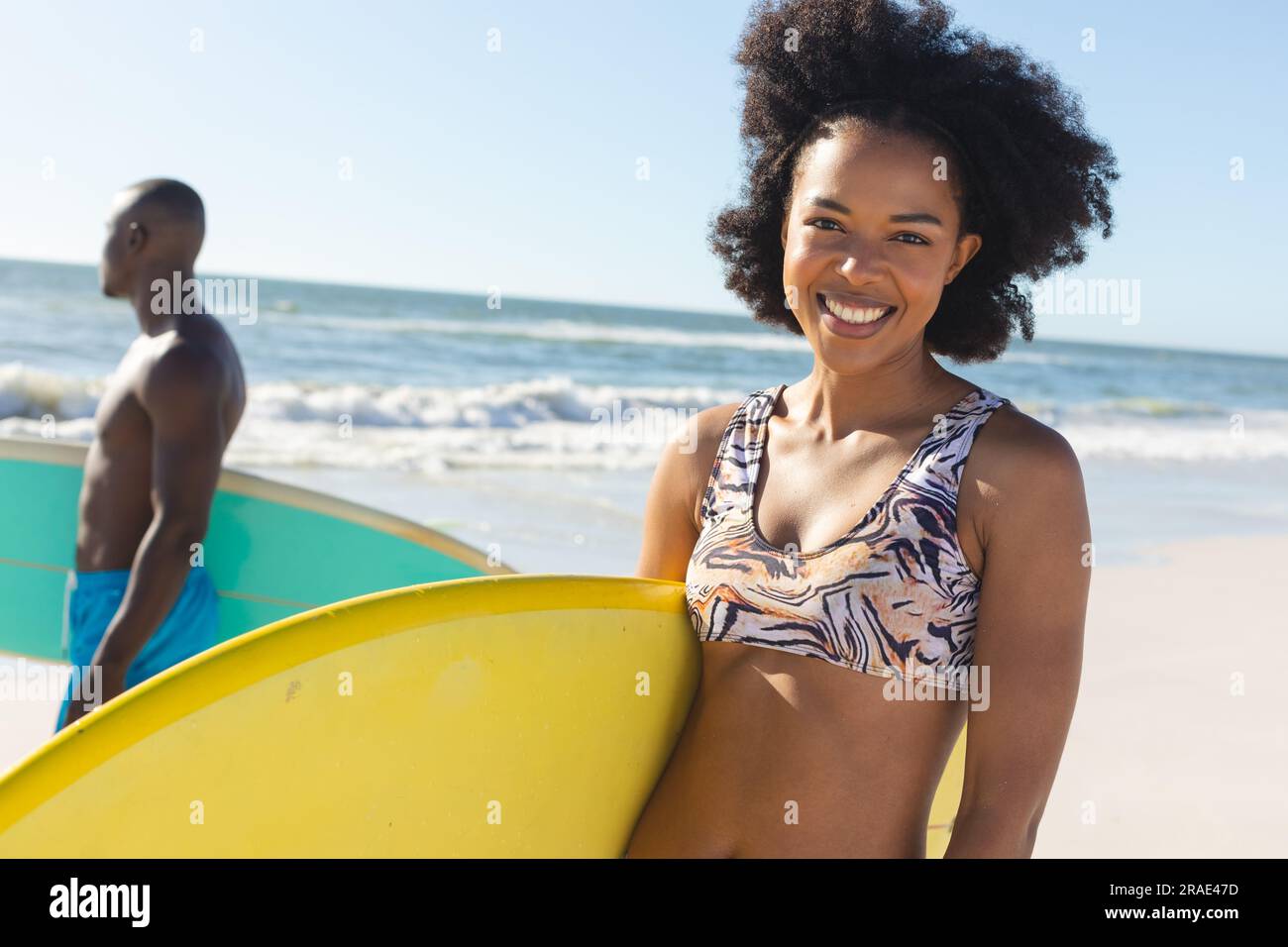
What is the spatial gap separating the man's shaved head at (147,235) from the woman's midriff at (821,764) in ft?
7.12

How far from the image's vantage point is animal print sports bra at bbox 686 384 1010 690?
1.41 meters

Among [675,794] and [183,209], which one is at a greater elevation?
[183,209]

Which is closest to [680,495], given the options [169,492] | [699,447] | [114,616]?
[699,447]

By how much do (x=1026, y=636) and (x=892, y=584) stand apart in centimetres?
16

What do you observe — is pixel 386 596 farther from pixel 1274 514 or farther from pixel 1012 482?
pixel 1274 514

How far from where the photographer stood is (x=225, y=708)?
4.49ft

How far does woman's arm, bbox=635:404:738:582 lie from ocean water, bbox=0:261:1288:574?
4.27 metres

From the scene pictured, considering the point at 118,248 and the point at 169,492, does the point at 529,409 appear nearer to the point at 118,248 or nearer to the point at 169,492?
the point at 118,248

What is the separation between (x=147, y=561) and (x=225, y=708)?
1.49 m

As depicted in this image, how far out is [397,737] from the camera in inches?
58.1

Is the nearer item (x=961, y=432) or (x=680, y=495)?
(x=961, y=432)

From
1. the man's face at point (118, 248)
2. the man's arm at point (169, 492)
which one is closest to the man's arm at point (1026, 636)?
the man's arm at point (169, 492)

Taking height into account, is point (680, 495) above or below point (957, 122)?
below
